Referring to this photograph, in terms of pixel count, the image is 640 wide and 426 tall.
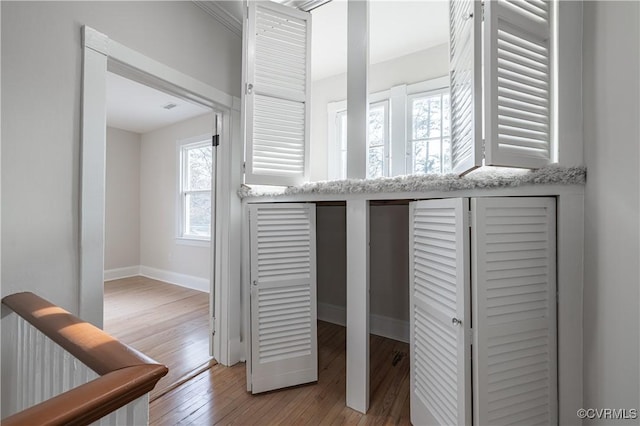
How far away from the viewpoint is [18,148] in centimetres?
108

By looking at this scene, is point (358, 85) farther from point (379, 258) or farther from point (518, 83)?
point (379, 258)

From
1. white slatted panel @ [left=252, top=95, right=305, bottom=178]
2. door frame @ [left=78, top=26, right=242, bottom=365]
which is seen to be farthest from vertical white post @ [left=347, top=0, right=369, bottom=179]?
door frame @ [left=78, top=26, right=242, bottom=365]

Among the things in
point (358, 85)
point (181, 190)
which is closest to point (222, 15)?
point (358, 85)

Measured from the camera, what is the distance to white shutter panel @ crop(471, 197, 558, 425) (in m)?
1.06

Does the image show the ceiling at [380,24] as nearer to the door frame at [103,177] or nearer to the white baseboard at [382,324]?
the door frame at [103,177]

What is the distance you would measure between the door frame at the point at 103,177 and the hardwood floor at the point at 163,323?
0.26 metres

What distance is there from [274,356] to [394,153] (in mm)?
2015

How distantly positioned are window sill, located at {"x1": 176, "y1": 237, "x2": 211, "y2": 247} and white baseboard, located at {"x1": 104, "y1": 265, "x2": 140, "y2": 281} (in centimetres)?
115

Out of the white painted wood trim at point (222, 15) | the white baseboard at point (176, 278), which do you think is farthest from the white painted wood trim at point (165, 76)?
the white baseboard at point (176, 278)

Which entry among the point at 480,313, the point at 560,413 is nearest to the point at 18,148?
the point at 480,313

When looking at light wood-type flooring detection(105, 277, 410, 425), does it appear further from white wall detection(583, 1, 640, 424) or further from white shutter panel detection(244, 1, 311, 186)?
white shutter panel detection(244, 1, 311, 186)

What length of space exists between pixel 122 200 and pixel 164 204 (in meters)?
0.73

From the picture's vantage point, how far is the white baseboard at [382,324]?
2.40 meters

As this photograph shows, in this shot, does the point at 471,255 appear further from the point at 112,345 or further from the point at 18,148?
the point at 18,148
